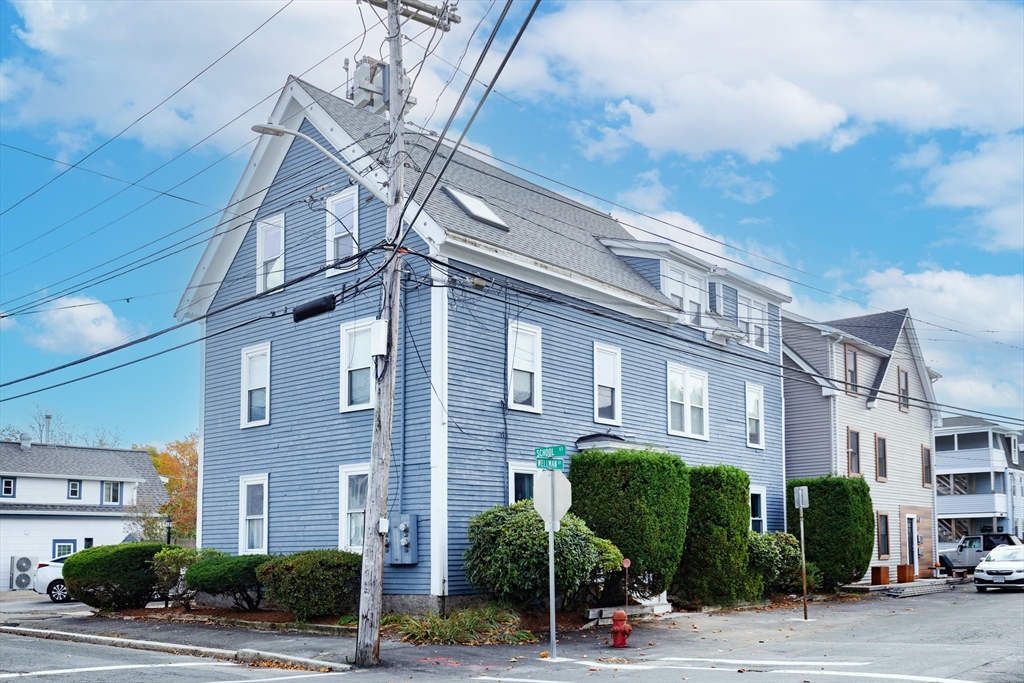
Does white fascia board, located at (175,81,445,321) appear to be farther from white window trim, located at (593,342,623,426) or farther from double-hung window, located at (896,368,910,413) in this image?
double-hung window, located at (896,368,910,413)

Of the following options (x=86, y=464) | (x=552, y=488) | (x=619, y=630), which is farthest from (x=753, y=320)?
(x=86, y=464)

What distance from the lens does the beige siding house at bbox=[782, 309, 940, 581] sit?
35.6 m

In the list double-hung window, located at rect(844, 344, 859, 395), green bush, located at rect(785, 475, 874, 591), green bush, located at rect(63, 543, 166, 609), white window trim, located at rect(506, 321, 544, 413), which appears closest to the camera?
white window trim, located at rect(506, 321, 544, 413)

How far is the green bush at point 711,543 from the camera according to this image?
24594 millimetres

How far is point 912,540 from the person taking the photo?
39.8 m

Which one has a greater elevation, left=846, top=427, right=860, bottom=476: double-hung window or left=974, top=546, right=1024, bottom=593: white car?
left=846, top=427, right=860, bottom=476: double-hung window

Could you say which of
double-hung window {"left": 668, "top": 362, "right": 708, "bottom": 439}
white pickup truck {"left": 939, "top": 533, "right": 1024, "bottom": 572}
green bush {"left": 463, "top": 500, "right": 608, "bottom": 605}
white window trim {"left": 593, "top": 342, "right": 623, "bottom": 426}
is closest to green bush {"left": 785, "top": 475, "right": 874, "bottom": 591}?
double-hung window {"left": 668, "top": 362, "right": 708, "bottom": 439}

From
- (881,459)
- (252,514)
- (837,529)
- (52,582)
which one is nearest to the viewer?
(252,514)

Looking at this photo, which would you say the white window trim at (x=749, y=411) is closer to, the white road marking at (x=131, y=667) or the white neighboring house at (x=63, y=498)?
the white road marking at (x=131, y=667)

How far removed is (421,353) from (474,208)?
4210 mm

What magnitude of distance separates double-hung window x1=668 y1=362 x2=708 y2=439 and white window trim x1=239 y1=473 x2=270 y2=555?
1049 centimetres

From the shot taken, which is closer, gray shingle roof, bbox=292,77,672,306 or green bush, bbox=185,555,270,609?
green bush, bbox=185,555,270,609

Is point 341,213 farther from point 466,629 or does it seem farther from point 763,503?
point 763,503

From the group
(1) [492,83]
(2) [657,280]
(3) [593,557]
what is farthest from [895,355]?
(1) [492,83]
